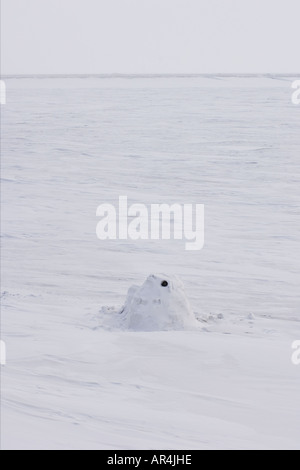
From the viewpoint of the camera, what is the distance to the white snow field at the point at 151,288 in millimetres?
3195

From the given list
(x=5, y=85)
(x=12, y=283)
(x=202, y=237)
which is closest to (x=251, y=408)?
(x=12, y=283)

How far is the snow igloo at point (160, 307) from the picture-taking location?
462cm

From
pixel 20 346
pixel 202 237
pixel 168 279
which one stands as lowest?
pixel 20 346

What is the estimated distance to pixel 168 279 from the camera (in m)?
4.66

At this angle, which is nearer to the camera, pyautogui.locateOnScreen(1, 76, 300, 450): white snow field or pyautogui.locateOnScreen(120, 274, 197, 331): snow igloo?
pyautogui.locateOnScreen(1, 76, 300, 450): white snow field

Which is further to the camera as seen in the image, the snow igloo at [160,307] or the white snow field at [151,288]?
the snow igloo at [160,307]

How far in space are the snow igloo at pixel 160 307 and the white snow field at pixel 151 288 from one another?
14 millimetres

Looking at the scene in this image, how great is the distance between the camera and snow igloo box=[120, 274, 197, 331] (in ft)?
15.2

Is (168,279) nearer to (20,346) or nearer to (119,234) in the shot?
(20,346)

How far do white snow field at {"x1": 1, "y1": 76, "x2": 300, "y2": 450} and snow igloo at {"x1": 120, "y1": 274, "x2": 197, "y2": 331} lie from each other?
1 cm

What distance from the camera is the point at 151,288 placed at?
4668 mm

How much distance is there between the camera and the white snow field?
3.20m

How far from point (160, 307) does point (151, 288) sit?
0.13 m
